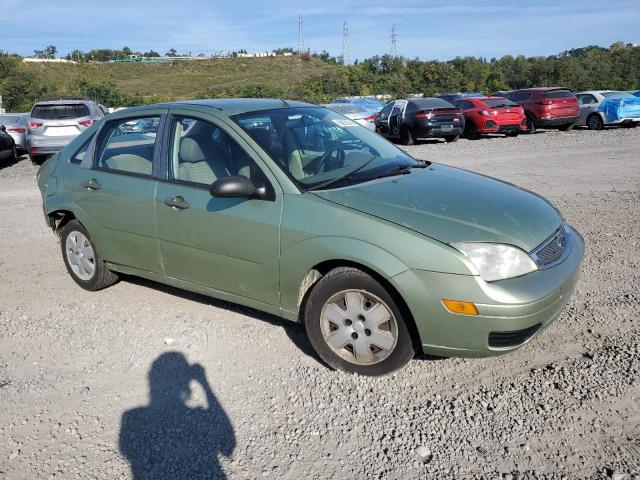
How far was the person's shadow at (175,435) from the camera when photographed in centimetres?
288

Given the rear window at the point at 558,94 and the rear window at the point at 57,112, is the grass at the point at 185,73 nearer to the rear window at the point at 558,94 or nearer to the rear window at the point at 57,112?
the rear window at the point at 558,94

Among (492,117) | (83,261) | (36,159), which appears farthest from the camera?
(492,117)

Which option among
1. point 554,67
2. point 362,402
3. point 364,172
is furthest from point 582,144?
point 554,67

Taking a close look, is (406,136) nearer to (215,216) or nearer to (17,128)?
(17,128)

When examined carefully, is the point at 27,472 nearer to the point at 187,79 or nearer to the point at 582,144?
the point at 582,144

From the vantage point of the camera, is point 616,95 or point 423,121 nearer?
point 423,121

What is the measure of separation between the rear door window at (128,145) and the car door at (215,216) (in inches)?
9.3

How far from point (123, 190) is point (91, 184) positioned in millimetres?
469

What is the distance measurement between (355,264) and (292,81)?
76129 mm

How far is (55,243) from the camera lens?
7.01 metres

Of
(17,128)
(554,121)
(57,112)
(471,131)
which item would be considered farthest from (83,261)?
(554,121)

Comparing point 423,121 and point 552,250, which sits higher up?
point 423,121

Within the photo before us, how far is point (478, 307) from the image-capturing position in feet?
10.4

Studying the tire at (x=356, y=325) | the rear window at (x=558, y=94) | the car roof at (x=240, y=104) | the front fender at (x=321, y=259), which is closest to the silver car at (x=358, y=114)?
the rear window at (x=558, y=94)
